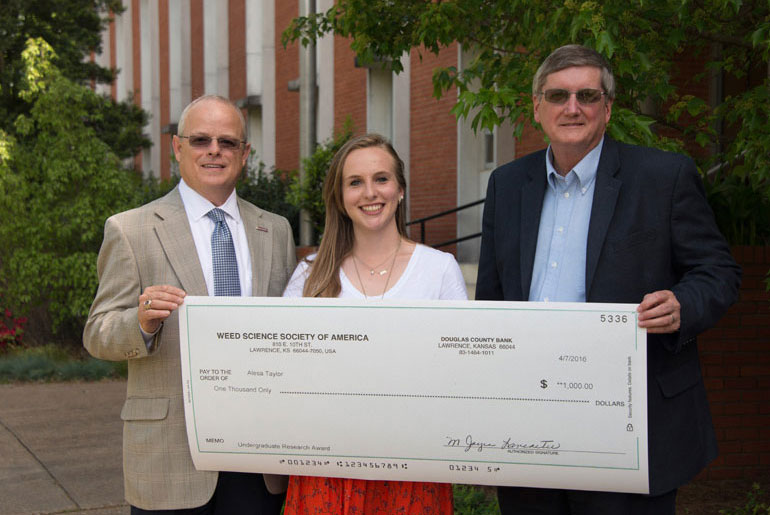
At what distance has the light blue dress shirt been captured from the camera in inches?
115

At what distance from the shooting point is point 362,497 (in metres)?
3.03

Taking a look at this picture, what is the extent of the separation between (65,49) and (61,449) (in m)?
13.3

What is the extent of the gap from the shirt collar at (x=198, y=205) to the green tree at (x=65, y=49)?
13.5 meters

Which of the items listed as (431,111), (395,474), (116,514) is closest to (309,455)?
(395,474)

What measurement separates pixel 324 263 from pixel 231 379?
1.88ft

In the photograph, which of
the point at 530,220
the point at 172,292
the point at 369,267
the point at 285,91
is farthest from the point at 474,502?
the point at 285,91

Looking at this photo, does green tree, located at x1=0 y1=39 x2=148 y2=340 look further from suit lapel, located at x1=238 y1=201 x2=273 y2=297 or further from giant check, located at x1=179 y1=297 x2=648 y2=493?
giant check, located at x1=179 y1=297 x2=648 y2=493

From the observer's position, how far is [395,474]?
293 cm

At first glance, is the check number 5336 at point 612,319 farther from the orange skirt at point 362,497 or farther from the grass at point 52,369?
the grass at point 52,369

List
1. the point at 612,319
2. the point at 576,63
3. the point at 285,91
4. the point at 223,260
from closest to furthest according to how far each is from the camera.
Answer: the point at 612,319, the point at 576,63, the point at 223,260, the point at 285,91

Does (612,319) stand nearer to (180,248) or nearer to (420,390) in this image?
(420,390)

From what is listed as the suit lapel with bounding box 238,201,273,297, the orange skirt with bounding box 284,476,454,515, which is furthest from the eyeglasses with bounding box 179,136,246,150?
the orange skirt with bounding box 284,476,454,515

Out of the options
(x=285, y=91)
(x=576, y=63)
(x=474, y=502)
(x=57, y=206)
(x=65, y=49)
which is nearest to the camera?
(x=576, y=63)

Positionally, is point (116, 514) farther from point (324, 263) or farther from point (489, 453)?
point (489, 453)
